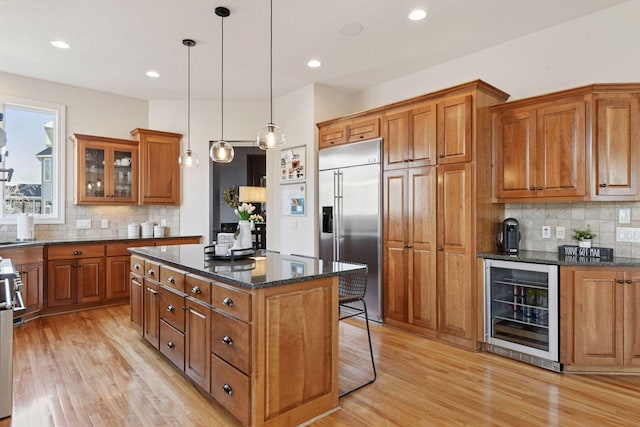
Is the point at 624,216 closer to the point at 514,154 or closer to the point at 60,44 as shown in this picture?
the point at 514,154

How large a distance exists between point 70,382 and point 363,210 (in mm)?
3094

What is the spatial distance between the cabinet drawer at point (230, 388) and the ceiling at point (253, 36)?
2.81 metres

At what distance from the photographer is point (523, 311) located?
10.9ft

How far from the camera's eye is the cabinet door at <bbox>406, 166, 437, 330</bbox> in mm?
3723

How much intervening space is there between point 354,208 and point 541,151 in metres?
1.97

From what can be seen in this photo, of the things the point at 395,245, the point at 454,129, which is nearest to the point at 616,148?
the point at 454,129

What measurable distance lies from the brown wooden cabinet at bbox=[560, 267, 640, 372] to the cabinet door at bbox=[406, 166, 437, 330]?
112 centimetres

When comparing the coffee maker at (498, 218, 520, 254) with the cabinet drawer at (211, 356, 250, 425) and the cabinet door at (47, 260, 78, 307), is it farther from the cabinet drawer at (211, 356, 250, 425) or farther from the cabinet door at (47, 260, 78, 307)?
the cabinet door at (47, 260, 78, 307)

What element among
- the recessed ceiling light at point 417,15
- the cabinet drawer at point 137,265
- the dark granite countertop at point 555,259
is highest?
the recessed ceiling light at point 417,15

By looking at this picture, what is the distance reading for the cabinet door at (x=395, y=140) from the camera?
3.99 m

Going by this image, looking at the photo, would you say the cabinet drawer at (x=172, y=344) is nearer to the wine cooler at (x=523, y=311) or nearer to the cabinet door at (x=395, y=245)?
the cabinet door at (x=395, y=245)

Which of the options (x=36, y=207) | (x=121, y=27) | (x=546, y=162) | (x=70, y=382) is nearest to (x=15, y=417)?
(x=70, y=382)

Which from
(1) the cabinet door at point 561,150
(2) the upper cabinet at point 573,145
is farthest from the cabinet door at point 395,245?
(1) the cabinet door at point 561,150

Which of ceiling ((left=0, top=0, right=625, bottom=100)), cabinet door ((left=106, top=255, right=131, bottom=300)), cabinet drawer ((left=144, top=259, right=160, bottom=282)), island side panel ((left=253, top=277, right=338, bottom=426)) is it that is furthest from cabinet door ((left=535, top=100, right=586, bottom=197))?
cabinet door ((left=106, top=255, right=131, bottom=300))
